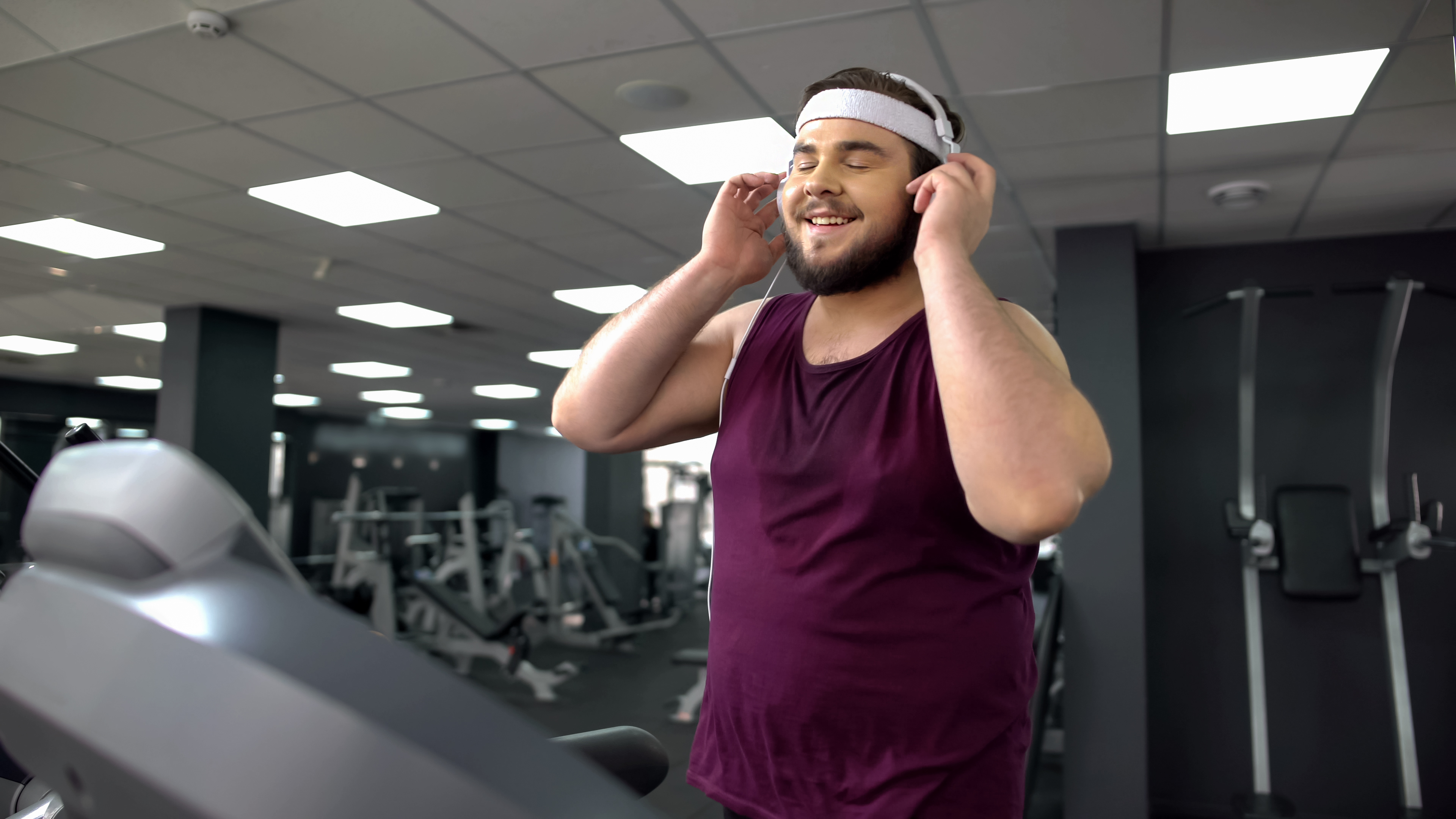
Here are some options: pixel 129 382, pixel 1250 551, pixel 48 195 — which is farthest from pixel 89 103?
pixel 129 382

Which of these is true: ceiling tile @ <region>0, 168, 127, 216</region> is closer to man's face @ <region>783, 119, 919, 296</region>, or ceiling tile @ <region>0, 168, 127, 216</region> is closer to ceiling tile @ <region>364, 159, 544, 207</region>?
ceiling tile @ <region>364, 159, 544, 207</region>

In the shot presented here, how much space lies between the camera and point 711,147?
3.27 m

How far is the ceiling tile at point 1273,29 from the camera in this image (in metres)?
2.23

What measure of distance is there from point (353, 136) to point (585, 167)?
84cm

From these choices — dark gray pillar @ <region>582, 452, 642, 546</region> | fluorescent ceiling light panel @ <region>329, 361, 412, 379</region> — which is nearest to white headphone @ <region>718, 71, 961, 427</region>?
fluorescent ceiling light panel @ <region>329, 361, 412, 379</region>

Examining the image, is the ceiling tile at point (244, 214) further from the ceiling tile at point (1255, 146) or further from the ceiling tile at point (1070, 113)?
the ceiling tile at point (1255, 146)

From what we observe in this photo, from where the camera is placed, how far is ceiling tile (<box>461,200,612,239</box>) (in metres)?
3.94

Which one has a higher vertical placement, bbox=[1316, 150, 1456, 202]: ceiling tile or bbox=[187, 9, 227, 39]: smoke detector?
bbox=[187, 9, 227, 39]: smoke detector

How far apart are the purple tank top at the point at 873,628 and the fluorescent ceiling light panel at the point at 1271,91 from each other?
244cm

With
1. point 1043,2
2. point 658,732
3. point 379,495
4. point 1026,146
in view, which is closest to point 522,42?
point 1043,2

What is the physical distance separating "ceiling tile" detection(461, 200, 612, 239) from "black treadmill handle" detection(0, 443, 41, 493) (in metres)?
2.74

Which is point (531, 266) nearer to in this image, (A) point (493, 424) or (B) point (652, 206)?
(B) point (652, 206)

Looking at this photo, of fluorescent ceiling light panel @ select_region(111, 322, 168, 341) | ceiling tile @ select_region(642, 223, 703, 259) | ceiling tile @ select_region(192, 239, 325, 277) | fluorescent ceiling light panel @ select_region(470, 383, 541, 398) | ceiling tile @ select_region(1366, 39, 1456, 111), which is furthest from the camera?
fluorescent ceiling light panel @ select_region(470, 383, 541, 398)

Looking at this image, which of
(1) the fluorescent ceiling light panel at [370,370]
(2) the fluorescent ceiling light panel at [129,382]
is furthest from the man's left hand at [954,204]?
(2) the fluorescent ceiling light panel at [129,382]
